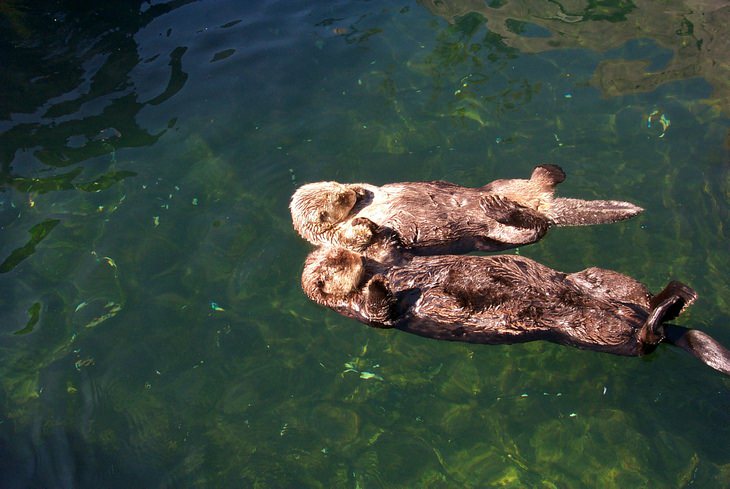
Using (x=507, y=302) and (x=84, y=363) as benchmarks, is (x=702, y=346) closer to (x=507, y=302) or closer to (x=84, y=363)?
(x=507, y=302)

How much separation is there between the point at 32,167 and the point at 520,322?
6030 millimetres

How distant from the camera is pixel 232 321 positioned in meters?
5.23

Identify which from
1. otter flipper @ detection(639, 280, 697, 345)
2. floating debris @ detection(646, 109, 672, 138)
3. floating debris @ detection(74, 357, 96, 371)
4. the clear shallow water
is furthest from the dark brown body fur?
floating debris @ detection(646, 109, 672, 138)

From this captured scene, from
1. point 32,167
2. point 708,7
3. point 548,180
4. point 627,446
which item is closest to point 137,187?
point 32,167

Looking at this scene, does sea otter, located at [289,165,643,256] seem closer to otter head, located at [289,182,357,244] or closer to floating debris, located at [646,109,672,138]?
otter head, located at [289,182,357,244]

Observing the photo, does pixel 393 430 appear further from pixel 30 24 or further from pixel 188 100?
pixel 30 24

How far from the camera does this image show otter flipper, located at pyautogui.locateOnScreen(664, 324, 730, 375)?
387 centimetres

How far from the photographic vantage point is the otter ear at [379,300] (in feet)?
13.5

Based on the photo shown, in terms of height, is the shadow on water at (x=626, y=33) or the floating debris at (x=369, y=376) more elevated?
the shadow on water at (x=626, y=33)

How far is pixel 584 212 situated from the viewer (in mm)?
4871

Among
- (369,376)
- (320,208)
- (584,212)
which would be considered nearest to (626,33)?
(584,212)

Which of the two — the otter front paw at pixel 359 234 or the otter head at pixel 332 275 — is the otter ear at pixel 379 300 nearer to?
the otter head at pixel 332 275

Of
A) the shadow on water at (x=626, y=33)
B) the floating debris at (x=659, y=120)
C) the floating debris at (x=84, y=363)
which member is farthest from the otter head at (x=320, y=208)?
the shadow on water at (x=626, y=33)

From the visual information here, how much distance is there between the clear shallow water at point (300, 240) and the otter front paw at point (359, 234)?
3.35 ft
